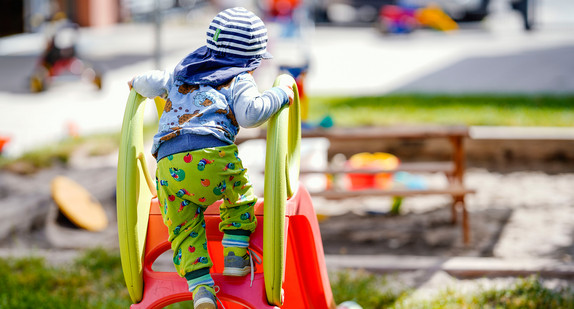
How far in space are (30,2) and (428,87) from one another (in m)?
9.27

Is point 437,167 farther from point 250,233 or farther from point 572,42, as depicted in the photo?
point 572,42

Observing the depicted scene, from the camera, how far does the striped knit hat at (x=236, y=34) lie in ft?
7.45

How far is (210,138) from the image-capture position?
7.32 feet

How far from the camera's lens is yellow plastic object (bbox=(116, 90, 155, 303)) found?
93.7 inches

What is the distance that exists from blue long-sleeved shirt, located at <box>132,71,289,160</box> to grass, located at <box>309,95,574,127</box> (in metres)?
4.34

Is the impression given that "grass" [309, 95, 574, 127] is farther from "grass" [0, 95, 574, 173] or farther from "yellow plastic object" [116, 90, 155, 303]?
"yellow plastic object" [116, 90, 155, 303]

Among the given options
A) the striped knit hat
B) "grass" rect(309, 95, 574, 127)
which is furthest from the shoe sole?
"grass" rect(309, 95, 574, 127)

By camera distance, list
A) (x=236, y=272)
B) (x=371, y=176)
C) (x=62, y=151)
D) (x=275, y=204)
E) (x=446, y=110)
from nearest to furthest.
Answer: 1. (x=275, y=204)
2. (x=236, y=272)
3. (x=371, y=176)
4. (x=62, y=151)
5. (x=446, y=110)

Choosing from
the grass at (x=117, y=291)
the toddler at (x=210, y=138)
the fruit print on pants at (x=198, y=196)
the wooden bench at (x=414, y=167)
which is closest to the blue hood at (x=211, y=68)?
the toddler at (x=210, y=138)

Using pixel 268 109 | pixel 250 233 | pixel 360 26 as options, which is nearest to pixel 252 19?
pixel 268 109

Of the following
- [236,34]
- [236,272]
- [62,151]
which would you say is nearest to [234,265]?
[236,272]

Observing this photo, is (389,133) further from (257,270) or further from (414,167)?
(257,270)

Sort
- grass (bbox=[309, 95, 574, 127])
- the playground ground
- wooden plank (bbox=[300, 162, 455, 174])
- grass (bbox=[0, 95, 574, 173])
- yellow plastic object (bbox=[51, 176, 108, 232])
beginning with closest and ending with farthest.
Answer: the playground ground < wooden plank (bbox=[300, 162, 455, 174]) < yellow plastic object (bbox=[51, 176, 108, 232]) < grass (bbox=[0, 95, 574, 173]) < grass (bbox=[309, 95, 574, 127])

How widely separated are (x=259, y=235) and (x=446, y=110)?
16.4ft
